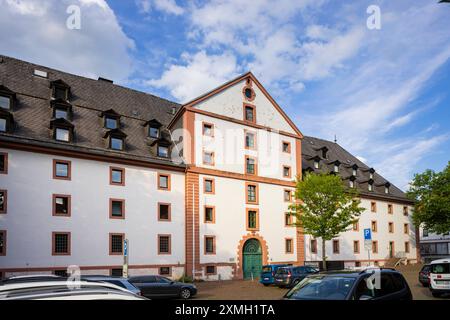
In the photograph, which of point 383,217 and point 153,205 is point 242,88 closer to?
point 153,205

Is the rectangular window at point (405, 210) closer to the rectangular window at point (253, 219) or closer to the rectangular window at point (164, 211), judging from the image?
the rectangular window at point (253, 219)

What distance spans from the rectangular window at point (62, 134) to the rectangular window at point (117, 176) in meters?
3.87

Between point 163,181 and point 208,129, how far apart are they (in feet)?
21.6

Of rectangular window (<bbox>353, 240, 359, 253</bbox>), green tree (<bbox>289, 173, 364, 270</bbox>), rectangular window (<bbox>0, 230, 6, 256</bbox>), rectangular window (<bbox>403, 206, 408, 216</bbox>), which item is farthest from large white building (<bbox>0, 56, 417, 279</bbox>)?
rectangular window (<bbox>403, 206, 408, 216</bbox>)

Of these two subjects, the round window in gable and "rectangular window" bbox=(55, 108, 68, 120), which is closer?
"rectangular window" bbox=(55, 108, 68, 120)

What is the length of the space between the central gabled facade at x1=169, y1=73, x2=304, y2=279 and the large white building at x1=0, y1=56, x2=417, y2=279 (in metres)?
0.10

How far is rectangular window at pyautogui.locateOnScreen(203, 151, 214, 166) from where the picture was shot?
39000 mm

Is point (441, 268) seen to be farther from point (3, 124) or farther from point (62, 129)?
point (3, 124)

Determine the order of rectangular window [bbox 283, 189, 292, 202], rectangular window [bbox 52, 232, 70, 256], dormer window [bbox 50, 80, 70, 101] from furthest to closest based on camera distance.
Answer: rectangular window [bbox 283, 189, 292, 202], dormer window [bbox 50, 80, 70, 101], rectangular window [bbox 52, 232, 70, 256]

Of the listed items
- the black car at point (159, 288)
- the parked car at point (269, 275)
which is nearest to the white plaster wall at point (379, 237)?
the parked car at point (269, 275)

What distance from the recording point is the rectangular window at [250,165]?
137ft

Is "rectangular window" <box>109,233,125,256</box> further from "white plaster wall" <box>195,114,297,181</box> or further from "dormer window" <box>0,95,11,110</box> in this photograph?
"dormer window" <box>0,95,11,110</box>
